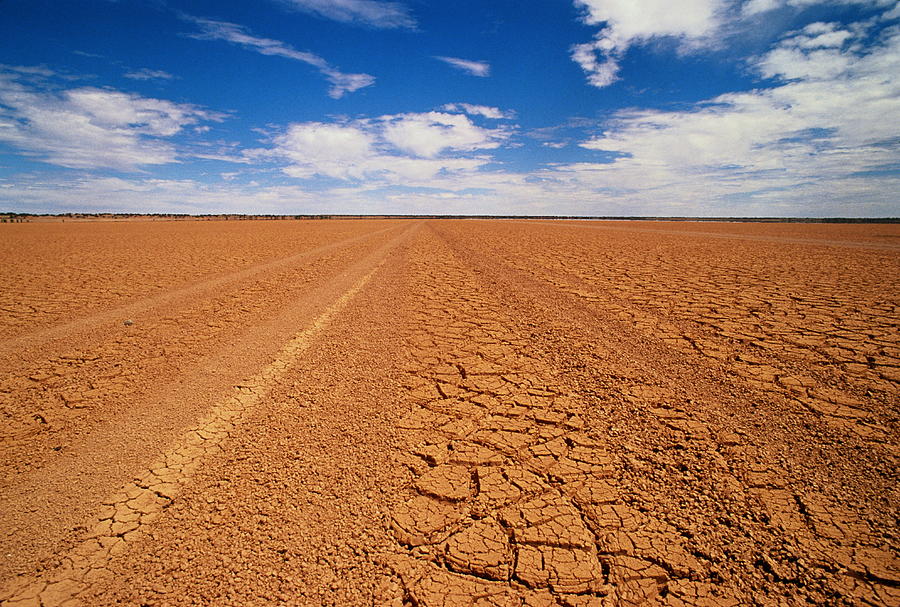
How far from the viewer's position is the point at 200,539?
64.7 inches

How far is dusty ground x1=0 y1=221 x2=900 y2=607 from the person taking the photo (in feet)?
4.89

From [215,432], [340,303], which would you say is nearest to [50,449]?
[215,432]

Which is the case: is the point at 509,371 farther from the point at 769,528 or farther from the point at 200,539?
the point at 200,539

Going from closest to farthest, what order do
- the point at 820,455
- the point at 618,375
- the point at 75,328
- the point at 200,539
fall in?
the point at 200,539 < the point at 820,455 < the point at 618,375 < the point at 75,328

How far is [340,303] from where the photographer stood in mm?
5840

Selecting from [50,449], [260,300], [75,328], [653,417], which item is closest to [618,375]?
[653,417]

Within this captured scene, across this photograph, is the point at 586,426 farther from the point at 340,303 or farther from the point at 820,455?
the point at 340,303

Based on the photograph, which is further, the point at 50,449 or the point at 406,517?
the point at 50,449

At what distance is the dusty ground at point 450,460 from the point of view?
1491mm

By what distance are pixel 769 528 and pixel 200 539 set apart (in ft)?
8.06

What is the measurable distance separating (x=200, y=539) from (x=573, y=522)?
1.62 metres

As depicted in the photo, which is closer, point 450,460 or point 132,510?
point 132,510

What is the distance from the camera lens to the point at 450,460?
7.28 feet

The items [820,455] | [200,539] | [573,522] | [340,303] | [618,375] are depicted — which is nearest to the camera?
[200,539]
